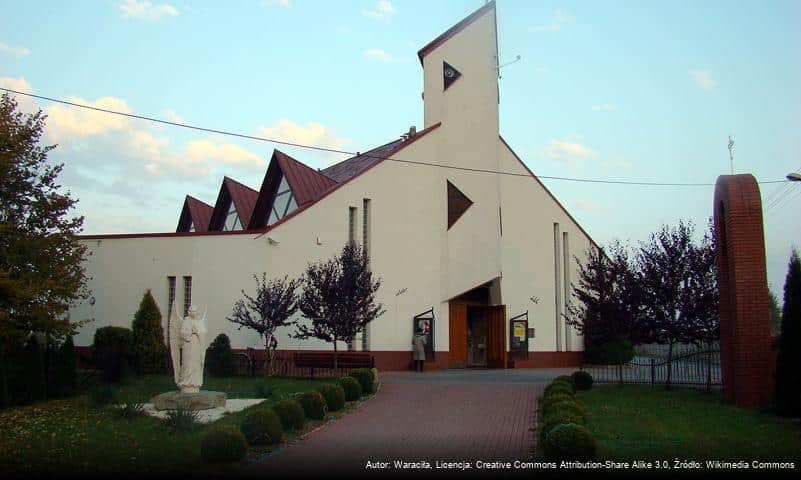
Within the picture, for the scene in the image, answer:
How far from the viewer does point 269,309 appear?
76.2 feet

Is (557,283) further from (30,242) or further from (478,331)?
(30,242)

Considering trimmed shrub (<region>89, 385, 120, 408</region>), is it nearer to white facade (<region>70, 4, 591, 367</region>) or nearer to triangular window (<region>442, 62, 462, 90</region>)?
white facade (<region>70, 4, 591, 367</region>)

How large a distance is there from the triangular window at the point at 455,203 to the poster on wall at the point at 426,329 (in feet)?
14.8

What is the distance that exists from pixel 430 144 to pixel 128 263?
43.1ft

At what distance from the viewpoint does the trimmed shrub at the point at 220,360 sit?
23.6 m

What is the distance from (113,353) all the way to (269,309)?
15.6ft

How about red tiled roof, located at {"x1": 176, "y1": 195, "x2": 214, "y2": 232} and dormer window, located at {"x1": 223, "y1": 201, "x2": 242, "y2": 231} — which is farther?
red tiled roof, located at {"x1": 176, "y1": 195, "x2": 214, "y2": 232}

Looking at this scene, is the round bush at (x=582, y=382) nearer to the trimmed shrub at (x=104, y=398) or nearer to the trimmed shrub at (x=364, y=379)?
the trimmed shrub at (x=364, y=379)

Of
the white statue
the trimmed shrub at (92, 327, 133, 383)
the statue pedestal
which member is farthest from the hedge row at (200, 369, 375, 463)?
the trimmed shrub at (92, 327, 133, 383)

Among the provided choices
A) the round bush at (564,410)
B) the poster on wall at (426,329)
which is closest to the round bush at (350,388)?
the round bush at (564,410)

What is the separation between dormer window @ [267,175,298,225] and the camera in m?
29.8

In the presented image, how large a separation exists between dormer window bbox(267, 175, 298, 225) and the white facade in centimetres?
297

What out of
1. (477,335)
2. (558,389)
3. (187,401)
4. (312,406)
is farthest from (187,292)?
(558,389)

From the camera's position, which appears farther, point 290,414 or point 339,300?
point 339,300
